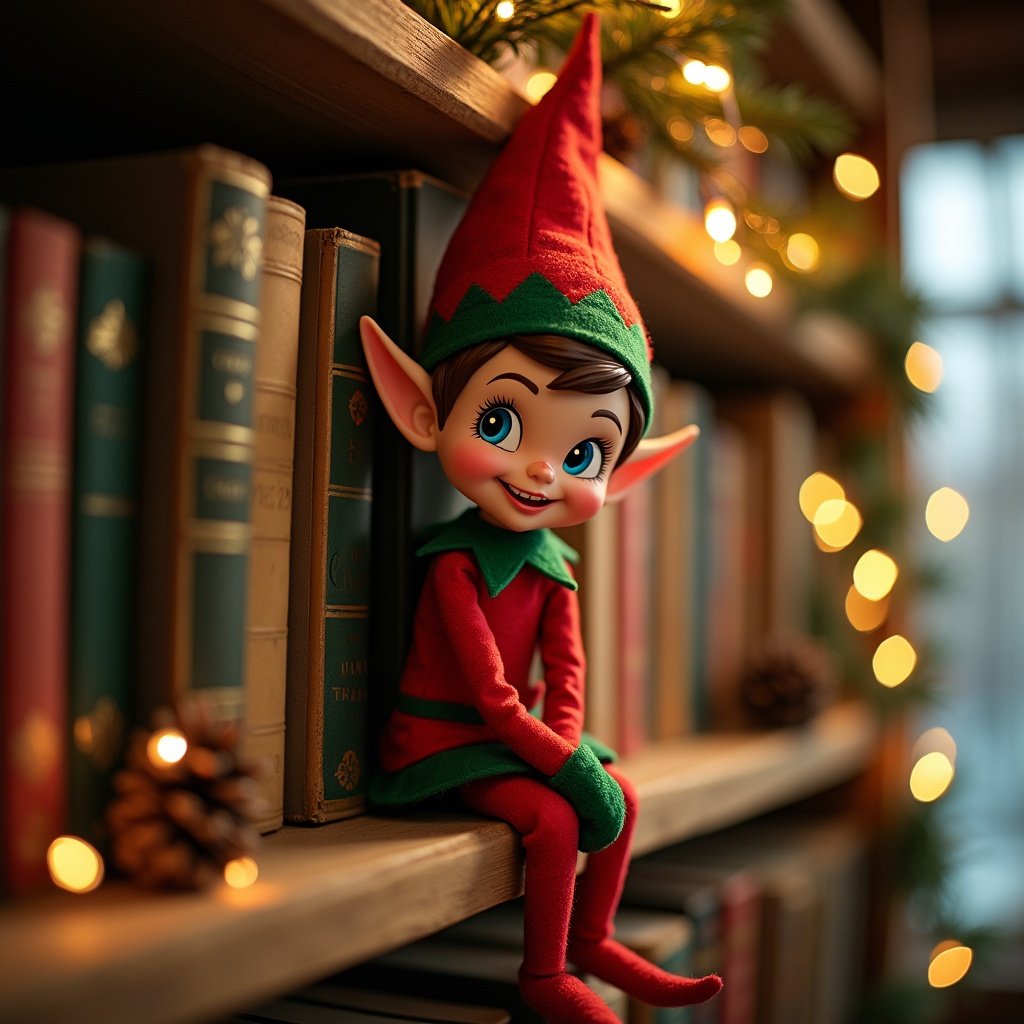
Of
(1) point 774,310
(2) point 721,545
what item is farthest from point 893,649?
(1) point 774,310

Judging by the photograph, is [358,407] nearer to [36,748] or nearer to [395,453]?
[395,453]

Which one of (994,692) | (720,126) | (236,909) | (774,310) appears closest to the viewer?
(236,909)

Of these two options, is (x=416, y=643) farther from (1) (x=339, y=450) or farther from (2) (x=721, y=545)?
(2) (x=721, y=545)

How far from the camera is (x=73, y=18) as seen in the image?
1.72 feet

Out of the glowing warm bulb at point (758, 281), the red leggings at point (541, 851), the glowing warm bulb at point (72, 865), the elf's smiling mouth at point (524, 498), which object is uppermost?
the glowing warm bulb at point (758, 281)

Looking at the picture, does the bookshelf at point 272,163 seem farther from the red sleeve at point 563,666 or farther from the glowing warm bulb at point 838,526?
the glowing warm bulb at point 838,526

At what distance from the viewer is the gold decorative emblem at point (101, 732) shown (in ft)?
1.56

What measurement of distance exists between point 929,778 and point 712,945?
0.55 meters

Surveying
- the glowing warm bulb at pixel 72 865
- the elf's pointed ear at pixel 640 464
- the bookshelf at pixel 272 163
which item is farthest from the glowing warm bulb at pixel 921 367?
the glowing warm bulb at pixel 72 865

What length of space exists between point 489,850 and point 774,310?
718 millimetres

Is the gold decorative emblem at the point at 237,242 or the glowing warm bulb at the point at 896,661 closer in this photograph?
the gold decorative emblem at the point at 237,242

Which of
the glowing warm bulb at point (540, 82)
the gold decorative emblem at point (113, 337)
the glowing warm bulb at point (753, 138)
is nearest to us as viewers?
the gold decorative emblem at point (113, 337)

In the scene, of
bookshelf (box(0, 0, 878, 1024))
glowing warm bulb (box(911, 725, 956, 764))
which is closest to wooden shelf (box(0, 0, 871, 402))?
bookshelf (box(0, 0, 878, 1024))

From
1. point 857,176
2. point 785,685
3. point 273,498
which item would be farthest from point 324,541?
point 857,176
